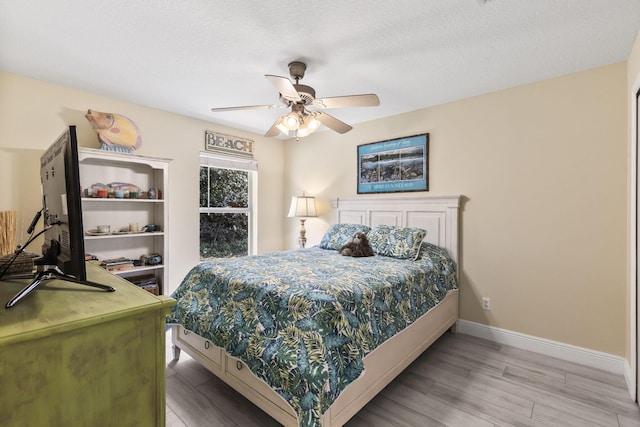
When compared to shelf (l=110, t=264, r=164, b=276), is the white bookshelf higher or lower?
higher

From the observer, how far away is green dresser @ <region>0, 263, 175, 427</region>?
26.0 inches

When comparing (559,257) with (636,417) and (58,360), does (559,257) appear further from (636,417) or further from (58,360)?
(58,360)

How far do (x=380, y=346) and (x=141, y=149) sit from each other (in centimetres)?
316

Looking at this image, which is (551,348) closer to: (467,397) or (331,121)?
(467,397)

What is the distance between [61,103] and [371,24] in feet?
9.66

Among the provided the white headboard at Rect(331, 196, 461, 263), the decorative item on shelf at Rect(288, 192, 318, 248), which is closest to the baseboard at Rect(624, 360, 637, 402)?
the white headboard at Rect(331, 196, 461, 263)

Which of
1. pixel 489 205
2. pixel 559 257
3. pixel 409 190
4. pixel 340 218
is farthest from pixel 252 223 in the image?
pixel 559 257

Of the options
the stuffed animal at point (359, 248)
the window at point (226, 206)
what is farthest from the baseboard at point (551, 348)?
the window at point (226, 206)

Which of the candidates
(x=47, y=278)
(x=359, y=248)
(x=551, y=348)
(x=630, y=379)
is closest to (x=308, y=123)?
(x=359, y=248)

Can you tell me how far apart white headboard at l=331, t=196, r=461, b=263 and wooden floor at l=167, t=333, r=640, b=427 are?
3.60 ft

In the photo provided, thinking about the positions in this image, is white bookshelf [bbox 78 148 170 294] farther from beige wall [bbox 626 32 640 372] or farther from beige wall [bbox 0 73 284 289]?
beige wall [bbox 626 32 640 372]

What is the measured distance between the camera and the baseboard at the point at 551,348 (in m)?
2.31

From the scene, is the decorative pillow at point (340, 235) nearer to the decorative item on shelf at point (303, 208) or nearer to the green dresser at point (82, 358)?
the decorative item on shelf at point (303, 208)

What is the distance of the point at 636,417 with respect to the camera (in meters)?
1.82
